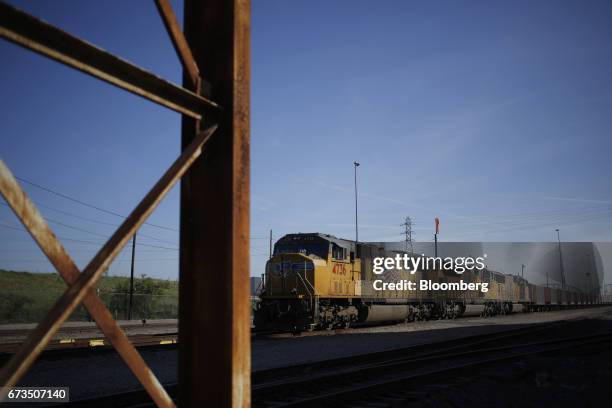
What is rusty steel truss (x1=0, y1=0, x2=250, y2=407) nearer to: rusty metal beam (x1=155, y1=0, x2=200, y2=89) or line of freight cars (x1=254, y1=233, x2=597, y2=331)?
rusty metal beam (x1=155, y1=0, x2=200, y2=89)

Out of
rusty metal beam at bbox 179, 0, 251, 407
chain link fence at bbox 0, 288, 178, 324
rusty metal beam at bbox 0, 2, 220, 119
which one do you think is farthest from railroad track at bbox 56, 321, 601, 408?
chain link fence at bbox 0, 288, 178, 324

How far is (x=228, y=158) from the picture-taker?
2328mm

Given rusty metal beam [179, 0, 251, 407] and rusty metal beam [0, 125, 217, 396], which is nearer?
rusty metal beam [0, 125, 217, 396]

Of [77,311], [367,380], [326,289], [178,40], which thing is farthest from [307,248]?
[77,311]

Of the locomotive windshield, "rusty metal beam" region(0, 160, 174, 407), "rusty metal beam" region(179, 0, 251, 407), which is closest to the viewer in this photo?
"rusty metal beam" region(0, 160, 174, 407)

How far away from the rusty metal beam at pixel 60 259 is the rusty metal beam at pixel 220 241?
0.25 m

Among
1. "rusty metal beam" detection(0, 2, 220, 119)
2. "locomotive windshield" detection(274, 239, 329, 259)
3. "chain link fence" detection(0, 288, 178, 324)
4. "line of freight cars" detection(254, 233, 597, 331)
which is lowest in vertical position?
"chain link fence" detection(0, 288, 178, 324)

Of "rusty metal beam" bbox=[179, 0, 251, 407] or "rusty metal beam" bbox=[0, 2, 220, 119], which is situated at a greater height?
"rusty metal beam" bbox=[0, 2, 220, 119]

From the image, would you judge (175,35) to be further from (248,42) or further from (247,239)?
(247,239)

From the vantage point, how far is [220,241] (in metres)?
2.28

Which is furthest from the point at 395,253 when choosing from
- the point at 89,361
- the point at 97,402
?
the point at 97,402

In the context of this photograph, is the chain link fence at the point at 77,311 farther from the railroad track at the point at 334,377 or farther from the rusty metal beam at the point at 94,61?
the rusty metal beam at the point at 94,61

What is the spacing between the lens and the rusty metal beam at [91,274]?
1.62 metres

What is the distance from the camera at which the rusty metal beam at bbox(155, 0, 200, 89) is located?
2.26 m
